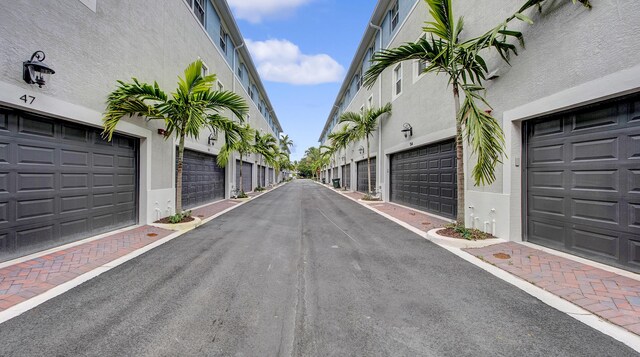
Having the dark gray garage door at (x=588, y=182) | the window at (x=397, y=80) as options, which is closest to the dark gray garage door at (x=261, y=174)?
the window at (x=397, y=80)

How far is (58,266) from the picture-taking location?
402cm

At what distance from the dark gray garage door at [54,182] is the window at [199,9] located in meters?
7.37

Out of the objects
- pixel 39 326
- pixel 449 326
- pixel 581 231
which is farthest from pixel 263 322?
pixel 581 231

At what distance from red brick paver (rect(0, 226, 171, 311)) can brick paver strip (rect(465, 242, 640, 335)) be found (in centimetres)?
656

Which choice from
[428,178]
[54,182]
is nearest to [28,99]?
[54,182]

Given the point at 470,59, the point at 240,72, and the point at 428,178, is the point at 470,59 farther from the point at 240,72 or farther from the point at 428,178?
the point at 240,72

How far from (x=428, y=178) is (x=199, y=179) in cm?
950

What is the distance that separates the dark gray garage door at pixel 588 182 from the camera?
371 centimetres

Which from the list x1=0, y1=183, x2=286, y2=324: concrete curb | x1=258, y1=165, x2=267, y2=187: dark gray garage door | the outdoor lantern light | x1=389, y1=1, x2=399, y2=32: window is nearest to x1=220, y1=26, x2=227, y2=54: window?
x1=389, y1=1, x2=399, y2=32: window

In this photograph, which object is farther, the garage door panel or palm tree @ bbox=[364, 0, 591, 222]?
palm tree @ bbox=[364, 0, 591, 222]

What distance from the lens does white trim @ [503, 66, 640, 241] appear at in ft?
11.7

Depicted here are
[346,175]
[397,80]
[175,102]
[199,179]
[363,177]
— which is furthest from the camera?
[346,175]

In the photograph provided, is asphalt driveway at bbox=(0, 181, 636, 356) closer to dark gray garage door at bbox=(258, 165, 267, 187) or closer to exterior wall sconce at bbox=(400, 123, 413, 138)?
exterior wall sconce at bbox=(400, 123, 413, 138)

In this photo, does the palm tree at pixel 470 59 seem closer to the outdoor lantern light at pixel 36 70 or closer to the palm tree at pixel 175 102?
the palm tree at pixel 175 102
